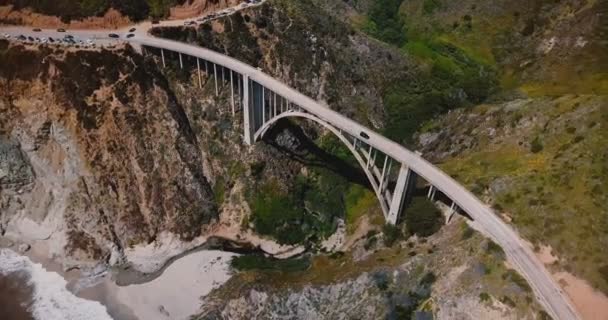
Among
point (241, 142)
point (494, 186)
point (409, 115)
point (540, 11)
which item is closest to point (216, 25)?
point (241, 142)

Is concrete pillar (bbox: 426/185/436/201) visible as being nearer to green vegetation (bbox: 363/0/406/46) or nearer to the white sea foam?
the white sea foam

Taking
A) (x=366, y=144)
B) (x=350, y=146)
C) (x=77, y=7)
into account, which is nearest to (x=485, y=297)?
(x=350, y=146)

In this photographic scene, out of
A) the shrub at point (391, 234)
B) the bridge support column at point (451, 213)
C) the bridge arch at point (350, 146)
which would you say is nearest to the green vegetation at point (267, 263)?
the shrub at point (391, 234)

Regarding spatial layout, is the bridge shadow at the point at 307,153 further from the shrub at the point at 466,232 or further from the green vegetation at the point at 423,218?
the shrub at the point at 466,232

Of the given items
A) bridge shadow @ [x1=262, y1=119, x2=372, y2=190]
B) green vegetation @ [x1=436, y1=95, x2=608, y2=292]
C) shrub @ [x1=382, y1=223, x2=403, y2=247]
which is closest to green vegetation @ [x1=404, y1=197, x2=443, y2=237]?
shrub @ [x1=382, y1=223, x2=403, y2=247]

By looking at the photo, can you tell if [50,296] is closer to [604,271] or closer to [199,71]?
[199,71]
